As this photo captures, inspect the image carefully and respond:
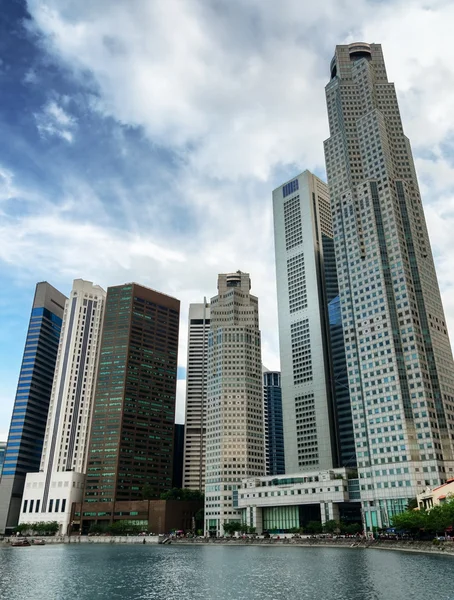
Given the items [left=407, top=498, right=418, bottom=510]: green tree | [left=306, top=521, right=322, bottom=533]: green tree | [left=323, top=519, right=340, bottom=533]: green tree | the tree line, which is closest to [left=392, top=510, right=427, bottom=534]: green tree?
the tree line

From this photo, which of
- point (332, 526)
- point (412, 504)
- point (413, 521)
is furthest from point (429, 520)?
point (332, 526)

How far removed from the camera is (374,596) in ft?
194

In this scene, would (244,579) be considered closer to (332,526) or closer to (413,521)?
(413,521)

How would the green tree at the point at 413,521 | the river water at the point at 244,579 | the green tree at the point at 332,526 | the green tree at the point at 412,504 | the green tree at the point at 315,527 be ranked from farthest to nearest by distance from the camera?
the green tree at the point at 315,527 < the green tree at the point at 332,526 < the green tree at the point at 412,504 < the green tree at the point at 413,521 < the river water at the point at 244,579

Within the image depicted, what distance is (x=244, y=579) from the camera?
7869 centimetres

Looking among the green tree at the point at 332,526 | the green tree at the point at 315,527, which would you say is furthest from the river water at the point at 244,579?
the green tree at the point at 315,527

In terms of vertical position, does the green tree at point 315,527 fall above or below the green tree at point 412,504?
below

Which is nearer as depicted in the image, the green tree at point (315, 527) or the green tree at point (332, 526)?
the green tree at point (332, 526)

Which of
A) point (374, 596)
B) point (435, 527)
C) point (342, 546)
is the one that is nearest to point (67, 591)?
point (374, 596)

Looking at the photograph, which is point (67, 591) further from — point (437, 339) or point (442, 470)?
point (437, 339)

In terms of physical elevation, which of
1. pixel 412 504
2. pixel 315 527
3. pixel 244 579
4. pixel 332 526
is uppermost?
pixel 412 504

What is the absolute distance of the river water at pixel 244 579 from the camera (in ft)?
207

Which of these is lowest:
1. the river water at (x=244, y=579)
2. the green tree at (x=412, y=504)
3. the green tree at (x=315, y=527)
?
the river water at (x=244, y=579)

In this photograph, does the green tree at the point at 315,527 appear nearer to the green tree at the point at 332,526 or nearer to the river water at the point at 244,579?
the green tree at the point at 332,526
